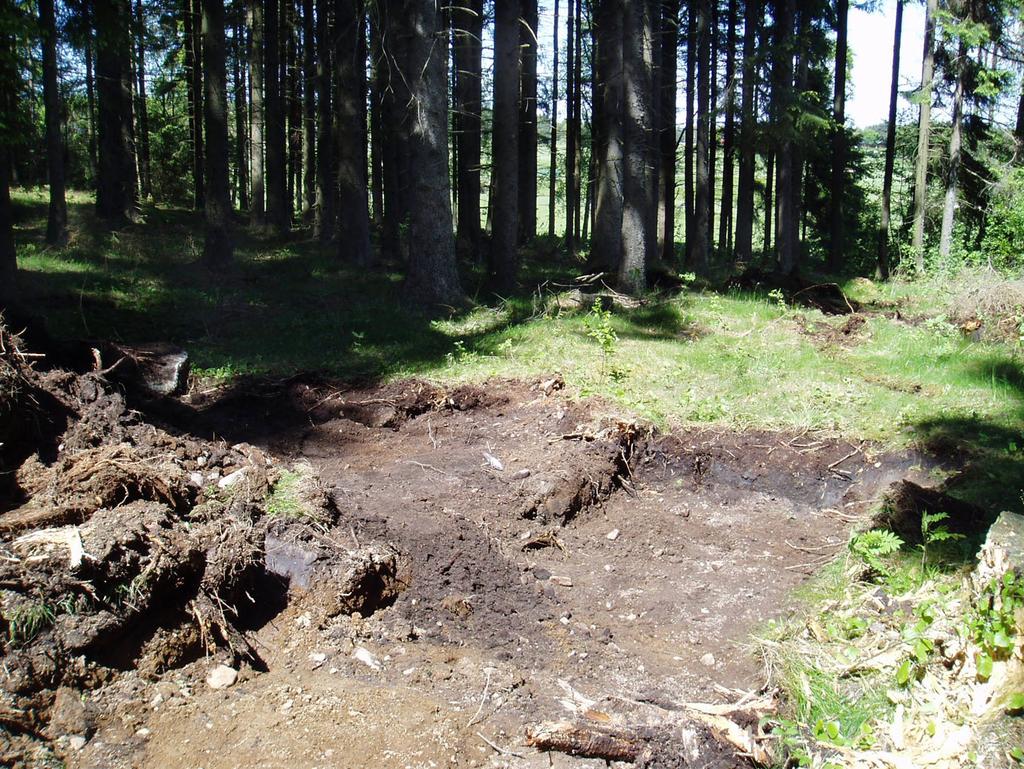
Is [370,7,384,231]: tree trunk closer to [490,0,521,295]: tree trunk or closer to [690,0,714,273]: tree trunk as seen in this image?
[490,0,521,295]: tree trunk

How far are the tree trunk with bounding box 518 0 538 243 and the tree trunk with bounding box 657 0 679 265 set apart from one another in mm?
3405

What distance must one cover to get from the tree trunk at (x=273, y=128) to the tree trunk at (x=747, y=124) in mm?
11703

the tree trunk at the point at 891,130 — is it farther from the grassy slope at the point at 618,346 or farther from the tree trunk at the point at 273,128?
the tree trunk at the point at 273,128

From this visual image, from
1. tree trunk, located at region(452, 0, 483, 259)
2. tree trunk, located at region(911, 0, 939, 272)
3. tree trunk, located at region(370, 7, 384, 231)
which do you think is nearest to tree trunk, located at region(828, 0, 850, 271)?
tree trunk, located at region(911, 0, 939, 272)

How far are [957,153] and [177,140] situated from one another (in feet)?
91.9

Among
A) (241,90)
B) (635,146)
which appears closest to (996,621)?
(635,146)

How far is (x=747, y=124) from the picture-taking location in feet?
64.5

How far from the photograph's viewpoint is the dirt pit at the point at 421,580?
3736mm

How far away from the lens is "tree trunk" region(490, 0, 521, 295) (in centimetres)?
1351

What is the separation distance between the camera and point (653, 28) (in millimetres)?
15969

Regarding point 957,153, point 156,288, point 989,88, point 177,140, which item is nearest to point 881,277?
point 957,153

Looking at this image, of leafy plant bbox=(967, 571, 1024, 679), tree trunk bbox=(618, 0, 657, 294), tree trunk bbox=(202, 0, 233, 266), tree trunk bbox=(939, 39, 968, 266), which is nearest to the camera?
leafy plant bbox=(967, 571, 1024, 679)

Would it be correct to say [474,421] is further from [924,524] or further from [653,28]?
[653,28]

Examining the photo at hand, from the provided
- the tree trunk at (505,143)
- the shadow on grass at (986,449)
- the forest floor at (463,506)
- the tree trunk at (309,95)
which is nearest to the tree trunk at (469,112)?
the tree trunk at (505,143)
